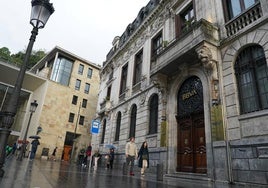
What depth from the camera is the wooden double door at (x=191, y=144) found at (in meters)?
9.27

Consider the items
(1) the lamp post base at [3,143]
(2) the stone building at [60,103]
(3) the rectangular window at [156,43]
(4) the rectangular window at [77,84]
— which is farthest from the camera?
(4) the rectangular window at [77,84]

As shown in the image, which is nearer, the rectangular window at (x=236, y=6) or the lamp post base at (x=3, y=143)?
the lamp post base at (x=3, y=143)

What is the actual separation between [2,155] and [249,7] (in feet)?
32.4

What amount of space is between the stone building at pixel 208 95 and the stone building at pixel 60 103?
18.8m

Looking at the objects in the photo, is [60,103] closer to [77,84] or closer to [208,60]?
[77,84]

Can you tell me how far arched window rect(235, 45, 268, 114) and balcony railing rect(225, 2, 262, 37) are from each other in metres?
1.07

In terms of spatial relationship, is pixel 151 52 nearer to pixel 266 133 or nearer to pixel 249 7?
pixel 249 7

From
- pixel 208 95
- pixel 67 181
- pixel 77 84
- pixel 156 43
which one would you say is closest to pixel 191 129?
pixel 208 95

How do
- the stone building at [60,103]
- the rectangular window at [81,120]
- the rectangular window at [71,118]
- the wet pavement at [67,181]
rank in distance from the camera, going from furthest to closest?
the rectangular window at [81,120] → the rectangular window at [71,118] → the stone building at [60,103] → the wet pavement at [67,181]

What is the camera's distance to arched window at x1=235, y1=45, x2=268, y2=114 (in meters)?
7.47

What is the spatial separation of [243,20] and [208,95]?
350 centimetres

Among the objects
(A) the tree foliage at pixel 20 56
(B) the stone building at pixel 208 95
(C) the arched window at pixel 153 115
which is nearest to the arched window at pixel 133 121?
(B) the stone building at pixel 208 95

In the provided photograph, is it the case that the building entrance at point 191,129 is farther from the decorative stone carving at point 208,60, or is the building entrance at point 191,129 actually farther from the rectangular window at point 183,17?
the rectangular window at point 183,17

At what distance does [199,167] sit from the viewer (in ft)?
30.2
